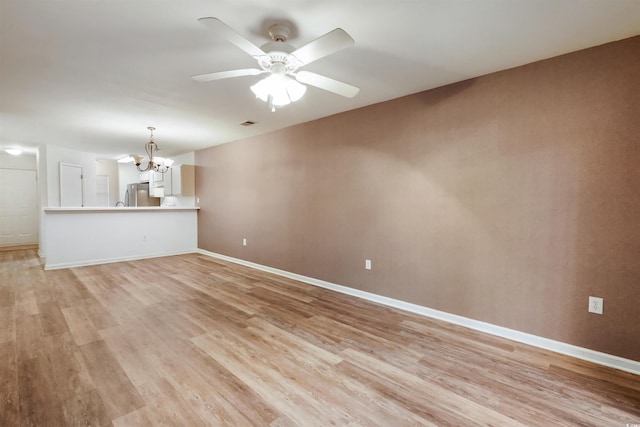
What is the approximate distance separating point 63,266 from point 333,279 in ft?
15.2

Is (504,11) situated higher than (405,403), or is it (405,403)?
(504,11)

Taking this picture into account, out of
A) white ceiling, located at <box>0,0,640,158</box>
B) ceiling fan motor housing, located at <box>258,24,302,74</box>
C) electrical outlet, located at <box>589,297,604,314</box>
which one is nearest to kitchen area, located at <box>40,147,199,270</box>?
white ceiling, located at <box>0,0,640,158</box>

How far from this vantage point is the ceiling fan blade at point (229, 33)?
1.38 metres

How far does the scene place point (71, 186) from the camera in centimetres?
611

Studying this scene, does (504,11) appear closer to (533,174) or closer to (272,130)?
(533,174)

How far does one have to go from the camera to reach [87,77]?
262 cm

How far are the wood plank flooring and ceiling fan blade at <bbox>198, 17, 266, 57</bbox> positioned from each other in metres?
2.07

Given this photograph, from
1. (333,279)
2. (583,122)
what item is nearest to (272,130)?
(333,279)

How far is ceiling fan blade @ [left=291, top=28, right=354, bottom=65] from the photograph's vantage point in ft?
4.78

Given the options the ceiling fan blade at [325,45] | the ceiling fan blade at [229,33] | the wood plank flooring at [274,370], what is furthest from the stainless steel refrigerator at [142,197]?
the ceiling fan blade at [325,45]

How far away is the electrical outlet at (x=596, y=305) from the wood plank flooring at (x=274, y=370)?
400mm

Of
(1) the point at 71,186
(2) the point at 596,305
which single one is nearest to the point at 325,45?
(2) the point at 596,305

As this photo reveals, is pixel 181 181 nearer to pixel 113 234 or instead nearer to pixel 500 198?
pixel 113 234

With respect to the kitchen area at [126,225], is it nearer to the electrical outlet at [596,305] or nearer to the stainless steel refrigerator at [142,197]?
the stainless steel refrigerator at [142,197]
